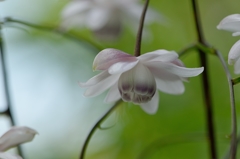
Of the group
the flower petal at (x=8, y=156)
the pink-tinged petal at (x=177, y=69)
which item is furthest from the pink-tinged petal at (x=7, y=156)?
the pink-tinged petal at (x=177, y=69)

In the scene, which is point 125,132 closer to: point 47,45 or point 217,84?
point 217,84

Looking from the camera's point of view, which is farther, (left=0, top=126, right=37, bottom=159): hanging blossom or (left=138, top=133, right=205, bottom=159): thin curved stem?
(left=138, top=133, right=205, bottom=159): thin curved stem

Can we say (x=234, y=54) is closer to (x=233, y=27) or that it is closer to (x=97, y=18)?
(x=233, y=27)

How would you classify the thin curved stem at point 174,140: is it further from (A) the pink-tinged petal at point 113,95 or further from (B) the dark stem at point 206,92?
(A) the pink-tinged petal at point 113,95

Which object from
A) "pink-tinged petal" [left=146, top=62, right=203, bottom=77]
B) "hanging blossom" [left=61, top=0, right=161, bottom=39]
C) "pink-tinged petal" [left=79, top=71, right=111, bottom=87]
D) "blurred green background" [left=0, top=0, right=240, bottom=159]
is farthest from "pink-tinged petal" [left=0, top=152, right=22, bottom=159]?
"blurred green background" [left=0, top=0, right=240, bottom=159]

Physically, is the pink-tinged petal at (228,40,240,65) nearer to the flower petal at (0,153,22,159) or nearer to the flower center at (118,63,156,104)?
the flower center at (118,63,156,104)
